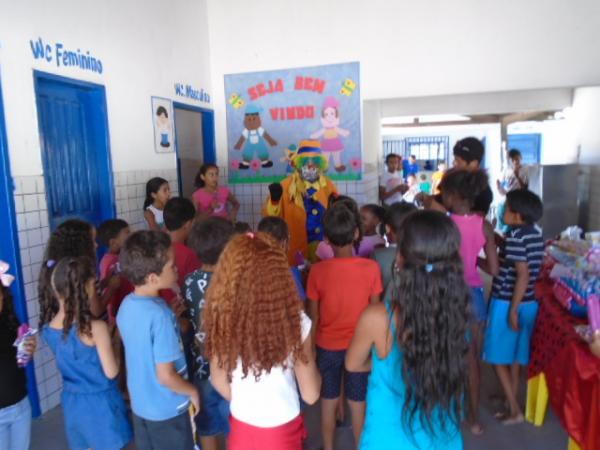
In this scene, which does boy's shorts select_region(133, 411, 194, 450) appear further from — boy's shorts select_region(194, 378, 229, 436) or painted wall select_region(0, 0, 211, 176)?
painted wall select_region(0, 0, 211, 176)

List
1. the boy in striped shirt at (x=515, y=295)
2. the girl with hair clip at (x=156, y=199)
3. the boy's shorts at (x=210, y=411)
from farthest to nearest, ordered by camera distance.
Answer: the girl with hair clip at (x=156, y=199) < the boy in striped shirt at (x=515, y=295) < the boy's shorts at (x=210, y=411)

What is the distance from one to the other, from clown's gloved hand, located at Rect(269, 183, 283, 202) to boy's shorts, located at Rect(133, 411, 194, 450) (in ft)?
9.07

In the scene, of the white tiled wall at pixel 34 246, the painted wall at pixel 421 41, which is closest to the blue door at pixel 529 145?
the painted wall at pixel 421 41

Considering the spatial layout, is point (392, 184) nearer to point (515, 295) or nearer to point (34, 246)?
point (515, 295)

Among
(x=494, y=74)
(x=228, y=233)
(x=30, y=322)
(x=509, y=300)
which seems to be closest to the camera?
(x=228, y=233)

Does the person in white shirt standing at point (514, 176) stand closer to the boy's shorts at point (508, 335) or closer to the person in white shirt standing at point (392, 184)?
the person in white shirt standing at point (392, 184)

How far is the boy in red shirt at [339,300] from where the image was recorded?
2.22 meters

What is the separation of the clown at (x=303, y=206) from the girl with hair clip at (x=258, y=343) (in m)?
2.88

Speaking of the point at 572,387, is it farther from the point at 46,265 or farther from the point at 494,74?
the point at 494,74

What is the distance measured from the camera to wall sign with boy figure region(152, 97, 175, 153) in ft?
14.5

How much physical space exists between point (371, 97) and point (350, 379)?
3.61 m

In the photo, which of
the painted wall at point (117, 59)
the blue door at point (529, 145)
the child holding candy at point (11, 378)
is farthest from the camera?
the blue door at point (529, 145)

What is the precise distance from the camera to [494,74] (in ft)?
15.8

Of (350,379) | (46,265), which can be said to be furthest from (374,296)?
(46,265)
